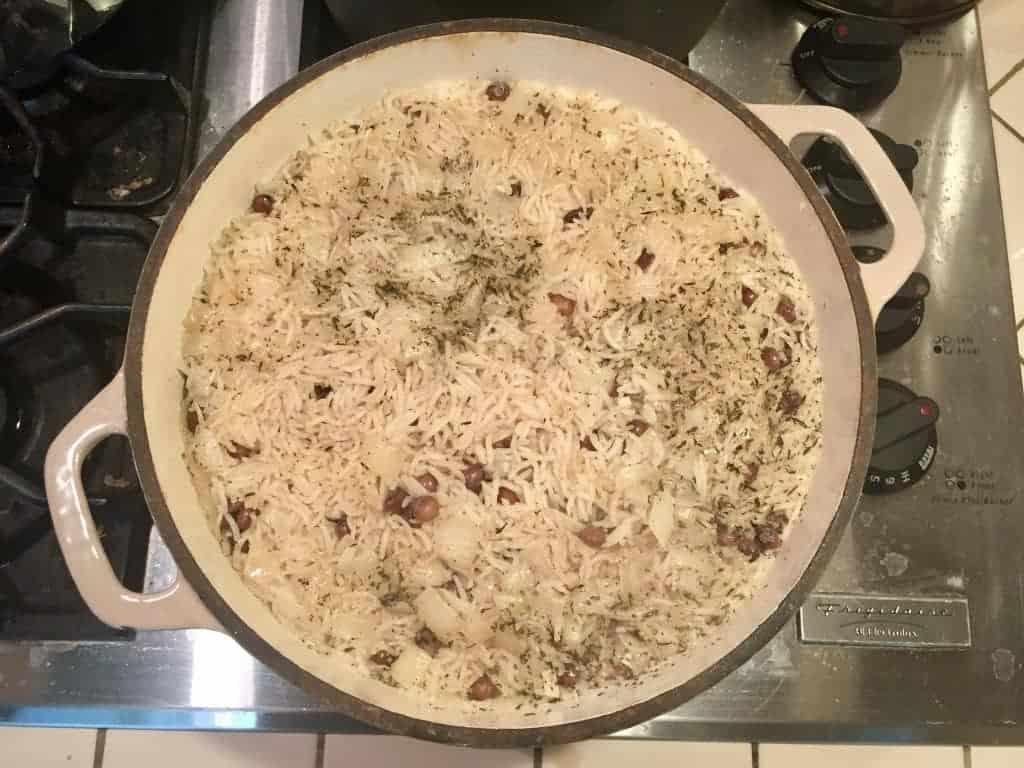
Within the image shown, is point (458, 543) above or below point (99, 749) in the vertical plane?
above

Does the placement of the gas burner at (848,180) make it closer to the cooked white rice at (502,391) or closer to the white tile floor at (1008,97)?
the cooked white rice at (502,391)

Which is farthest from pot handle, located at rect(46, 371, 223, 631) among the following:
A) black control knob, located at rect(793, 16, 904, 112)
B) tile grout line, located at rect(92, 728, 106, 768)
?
black control knob, located at rect(793, 16, 904, 112)

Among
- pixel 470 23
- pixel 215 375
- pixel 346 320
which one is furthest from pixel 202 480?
pixel 470 23

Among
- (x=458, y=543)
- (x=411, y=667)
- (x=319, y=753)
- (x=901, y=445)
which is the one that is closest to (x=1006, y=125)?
(x=901, y=445)

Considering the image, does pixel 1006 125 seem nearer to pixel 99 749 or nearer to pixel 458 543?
pixel 458 543

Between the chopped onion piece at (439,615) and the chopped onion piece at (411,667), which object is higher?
the chopped onion piece at (439,615)

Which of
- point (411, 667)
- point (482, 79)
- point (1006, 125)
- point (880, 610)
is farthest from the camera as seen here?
point (1006, 125)

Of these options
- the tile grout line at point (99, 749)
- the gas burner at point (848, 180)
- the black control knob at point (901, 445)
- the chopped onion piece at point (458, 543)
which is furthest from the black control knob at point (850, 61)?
the tile grout line at point (99, 749)

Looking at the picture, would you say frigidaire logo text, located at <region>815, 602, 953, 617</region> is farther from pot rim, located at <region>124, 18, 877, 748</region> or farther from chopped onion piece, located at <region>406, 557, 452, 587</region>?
chopped onion piece, located at <region>406, 557, 452, 587</region>
